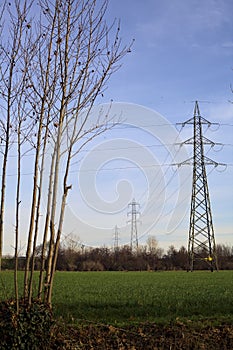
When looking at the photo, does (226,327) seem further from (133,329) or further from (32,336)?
(32,336)

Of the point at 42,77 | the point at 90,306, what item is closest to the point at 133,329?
the point at 42,77

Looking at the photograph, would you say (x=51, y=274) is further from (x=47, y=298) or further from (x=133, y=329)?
(x=133, y=329)

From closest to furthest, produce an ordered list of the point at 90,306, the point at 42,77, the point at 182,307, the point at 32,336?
the point at 32,336 < the point at 42,77 < the point at 182,307 < the point at 90,306

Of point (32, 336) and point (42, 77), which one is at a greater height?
point (42, 77)

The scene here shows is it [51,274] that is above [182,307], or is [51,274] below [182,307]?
above

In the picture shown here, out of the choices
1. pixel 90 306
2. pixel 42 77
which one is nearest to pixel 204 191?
pixel 90 306

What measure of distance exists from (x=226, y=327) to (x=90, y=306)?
28.1 feet

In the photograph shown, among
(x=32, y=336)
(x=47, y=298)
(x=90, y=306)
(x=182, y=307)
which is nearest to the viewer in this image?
(x=32, y=336)

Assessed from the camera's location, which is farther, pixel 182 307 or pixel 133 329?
pixel 182 307

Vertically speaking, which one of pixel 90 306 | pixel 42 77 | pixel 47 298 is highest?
pixel 42 77

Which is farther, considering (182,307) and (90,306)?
(90,306)

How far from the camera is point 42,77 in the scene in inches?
286

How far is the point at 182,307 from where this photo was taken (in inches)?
655

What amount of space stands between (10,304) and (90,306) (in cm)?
1215
